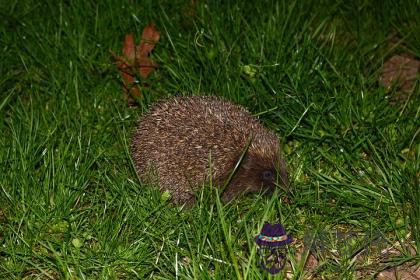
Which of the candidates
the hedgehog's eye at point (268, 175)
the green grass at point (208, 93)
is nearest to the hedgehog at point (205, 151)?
the hedgehog's eye at point (268, 175)

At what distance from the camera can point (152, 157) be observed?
17.0 feet

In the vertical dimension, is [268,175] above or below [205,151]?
below

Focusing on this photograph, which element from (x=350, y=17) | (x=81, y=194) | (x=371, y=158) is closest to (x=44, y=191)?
(x=81, y=194)

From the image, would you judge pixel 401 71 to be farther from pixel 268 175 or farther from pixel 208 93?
pixel 268 175

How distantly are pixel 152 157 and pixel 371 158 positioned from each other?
1.80 meters

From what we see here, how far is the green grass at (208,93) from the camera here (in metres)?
4.43

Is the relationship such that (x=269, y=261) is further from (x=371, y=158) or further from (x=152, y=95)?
(x=152, y=95)

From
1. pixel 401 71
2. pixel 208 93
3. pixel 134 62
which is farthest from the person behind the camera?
pixel 401 71

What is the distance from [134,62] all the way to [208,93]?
0.93 meters

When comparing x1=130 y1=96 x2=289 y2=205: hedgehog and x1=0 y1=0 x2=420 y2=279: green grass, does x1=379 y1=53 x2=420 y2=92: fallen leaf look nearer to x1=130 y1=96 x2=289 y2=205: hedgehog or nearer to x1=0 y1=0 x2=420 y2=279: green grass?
x1=0 y1=0 x2=420 y2=279: green grass

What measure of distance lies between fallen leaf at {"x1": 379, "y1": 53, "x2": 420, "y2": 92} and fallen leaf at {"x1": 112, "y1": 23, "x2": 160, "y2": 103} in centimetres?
234

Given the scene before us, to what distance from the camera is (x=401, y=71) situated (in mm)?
6926

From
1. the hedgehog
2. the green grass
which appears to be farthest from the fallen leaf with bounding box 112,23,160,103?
the hedgehog

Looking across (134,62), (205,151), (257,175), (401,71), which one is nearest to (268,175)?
(257,175)
